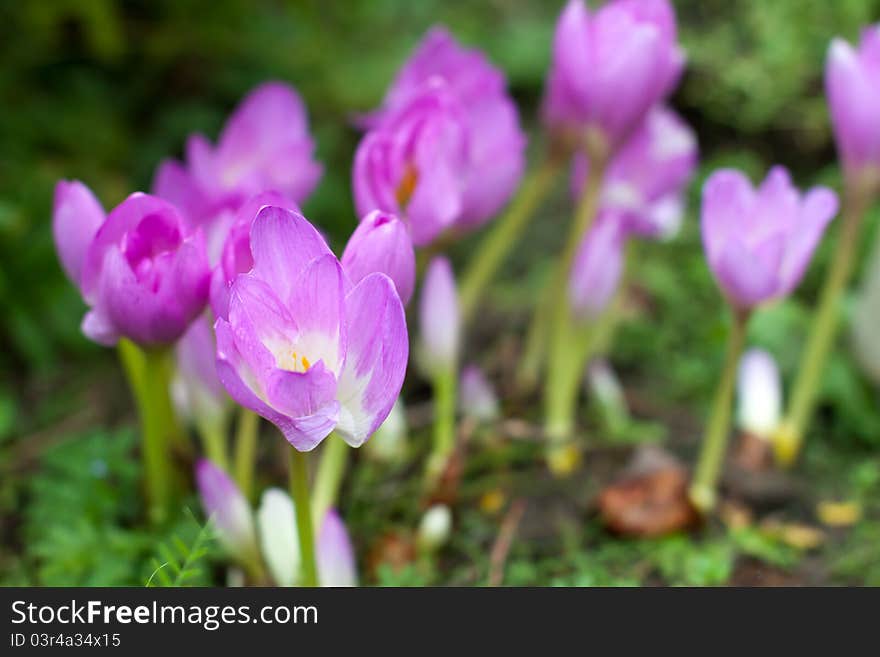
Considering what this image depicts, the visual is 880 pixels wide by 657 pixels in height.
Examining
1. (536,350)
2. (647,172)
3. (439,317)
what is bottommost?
(439,317)

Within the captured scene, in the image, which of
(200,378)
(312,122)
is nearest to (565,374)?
(200,378)

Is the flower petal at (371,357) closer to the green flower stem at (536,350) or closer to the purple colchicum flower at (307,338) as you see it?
the purple colchicum flower at (307,338)

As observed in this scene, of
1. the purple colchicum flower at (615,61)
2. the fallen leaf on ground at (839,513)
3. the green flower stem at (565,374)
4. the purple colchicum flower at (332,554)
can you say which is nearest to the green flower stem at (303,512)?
the purple colchicum flower at (332,554)

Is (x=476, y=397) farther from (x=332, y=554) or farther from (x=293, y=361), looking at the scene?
(x=293, y=361)

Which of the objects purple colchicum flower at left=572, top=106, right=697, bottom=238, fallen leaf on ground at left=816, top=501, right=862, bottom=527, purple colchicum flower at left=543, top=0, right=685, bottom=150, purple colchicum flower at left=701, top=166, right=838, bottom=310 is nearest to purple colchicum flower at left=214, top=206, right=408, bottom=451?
purple colchicum flower at left=701, top=166, right=838, bottom=310
